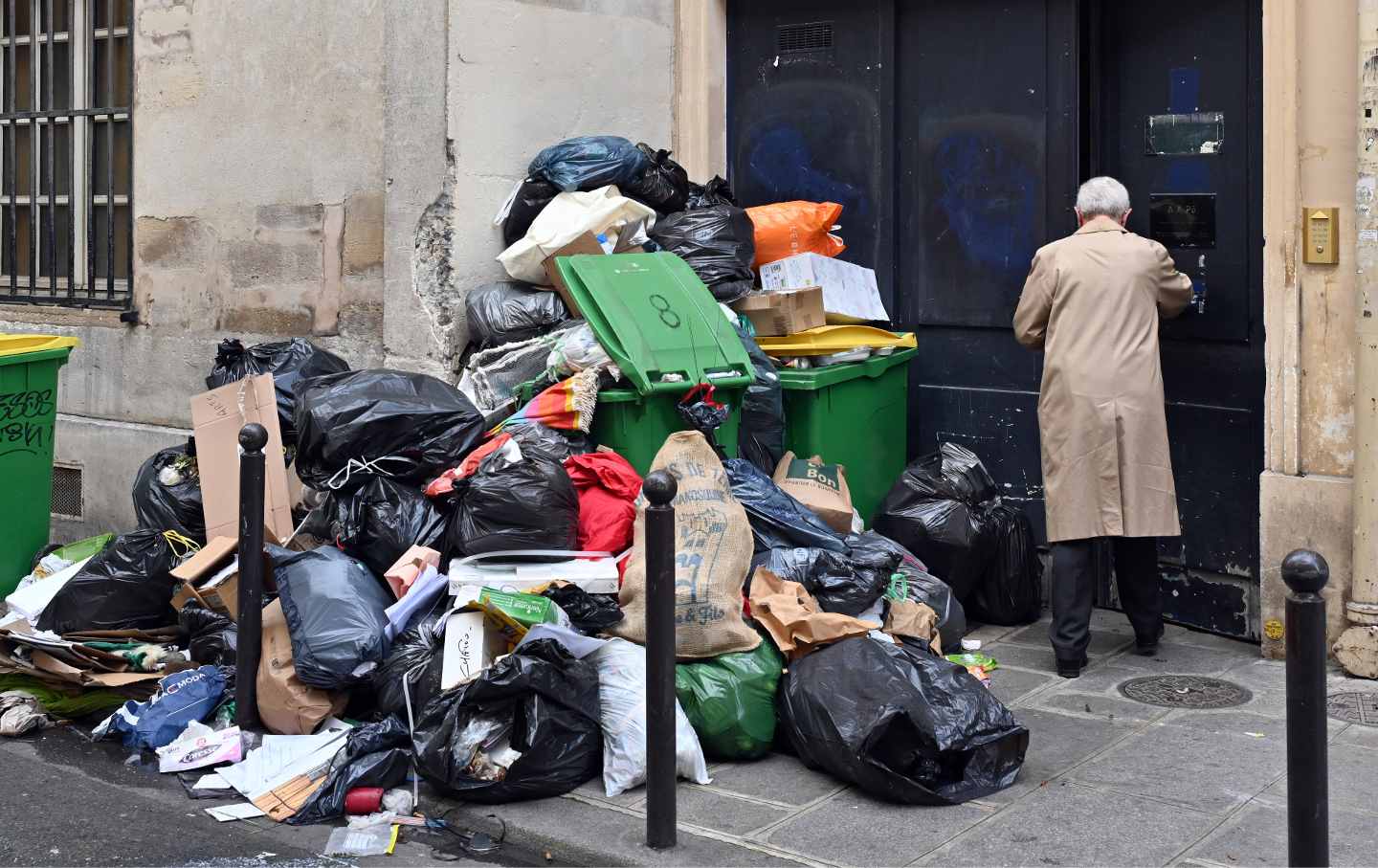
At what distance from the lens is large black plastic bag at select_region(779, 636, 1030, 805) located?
4.57m

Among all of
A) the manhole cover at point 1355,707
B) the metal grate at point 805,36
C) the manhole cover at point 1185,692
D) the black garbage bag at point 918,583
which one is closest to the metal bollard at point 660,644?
the black garbage bag at point 918,583

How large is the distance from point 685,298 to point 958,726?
92.5 inches

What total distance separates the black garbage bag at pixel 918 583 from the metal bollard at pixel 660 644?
5.39ft

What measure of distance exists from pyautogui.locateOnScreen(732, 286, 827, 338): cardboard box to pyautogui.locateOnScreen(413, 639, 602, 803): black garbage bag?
235 centimetres

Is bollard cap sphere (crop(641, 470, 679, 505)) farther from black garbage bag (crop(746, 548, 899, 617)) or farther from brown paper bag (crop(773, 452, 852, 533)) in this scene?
brown paper bag (crop(773, 452, 852, 533))

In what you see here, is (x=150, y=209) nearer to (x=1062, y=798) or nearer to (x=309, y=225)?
(x=309, y=225)

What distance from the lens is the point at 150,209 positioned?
848 centimetres

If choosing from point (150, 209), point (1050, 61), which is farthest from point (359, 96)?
point (1050, 61)

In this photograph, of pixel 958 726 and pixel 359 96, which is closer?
pixel 958 726

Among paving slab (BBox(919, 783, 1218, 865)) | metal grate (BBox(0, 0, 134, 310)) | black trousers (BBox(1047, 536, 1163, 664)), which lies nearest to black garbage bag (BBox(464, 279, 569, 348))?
black trousers (BBox(1047, 536, 1163, 664))

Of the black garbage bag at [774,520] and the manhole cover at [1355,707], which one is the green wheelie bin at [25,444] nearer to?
the black garbage bag at [774,520]

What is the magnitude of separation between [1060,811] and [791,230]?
10.8 feet

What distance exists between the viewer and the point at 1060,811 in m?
4.49

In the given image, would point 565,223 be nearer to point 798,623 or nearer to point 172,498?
point 172,498
